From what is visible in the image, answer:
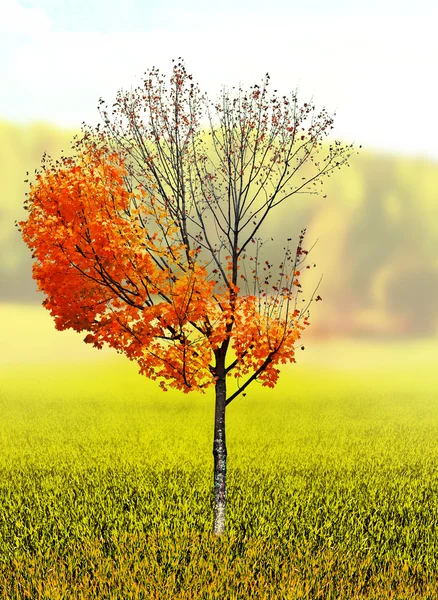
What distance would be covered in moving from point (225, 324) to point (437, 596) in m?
4.91

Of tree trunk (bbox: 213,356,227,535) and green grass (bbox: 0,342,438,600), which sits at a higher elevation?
tree trunk (bbox: 213,356,227,535)

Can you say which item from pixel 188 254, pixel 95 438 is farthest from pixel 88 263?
pixel 95 438

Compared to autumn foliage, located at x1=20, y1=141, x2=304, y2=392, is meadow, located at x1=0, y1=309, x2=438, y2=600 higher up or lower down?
lower down

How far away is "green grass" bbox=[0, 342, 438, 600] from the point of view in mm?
8273

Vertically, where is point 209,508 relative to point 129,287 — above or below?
below

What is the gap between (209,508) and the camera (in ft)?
37.9

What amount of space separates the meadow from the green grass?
0.04 meters

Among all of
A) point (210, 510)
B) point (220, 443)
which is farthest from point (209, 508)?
point (220, 443)

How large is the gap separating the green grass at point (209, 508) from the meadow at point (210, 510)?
4 centimetres

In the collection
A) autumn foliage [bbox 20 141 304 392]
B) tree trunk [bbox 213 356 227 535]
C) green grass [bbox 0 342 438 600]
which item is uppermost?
autumn foliage [bbox 20 141 304 392]

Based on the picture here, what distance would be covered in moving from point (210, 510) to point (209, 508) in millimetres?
119

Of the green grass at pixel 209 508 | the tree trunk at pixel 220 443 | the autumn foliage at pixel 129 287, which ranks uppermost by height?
the autumn foliage at pixel 129 287

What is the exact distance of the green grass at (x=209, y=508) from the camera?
27.1 feet

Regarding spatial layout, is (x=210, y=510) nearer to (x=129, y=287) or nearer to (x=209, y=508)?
(x=209, y=508)
